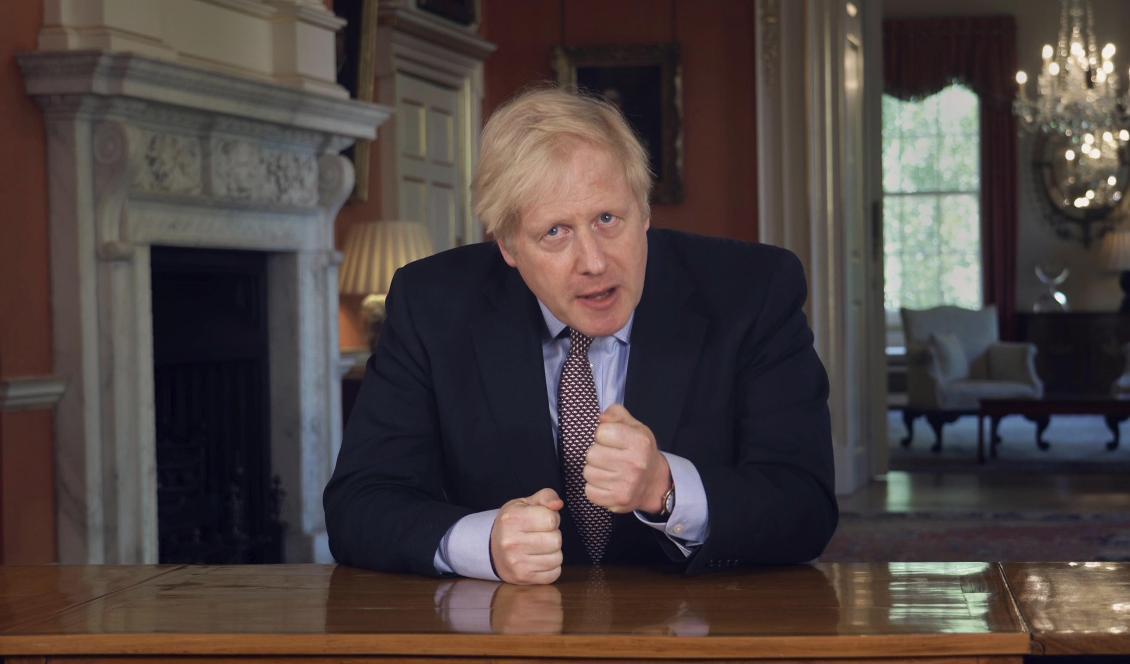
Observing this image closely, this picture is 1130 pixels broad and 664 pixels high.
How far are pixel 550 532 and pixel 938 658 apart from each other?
1.56 feet

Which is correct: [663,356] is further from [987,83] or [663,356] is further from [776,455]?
[987,83]

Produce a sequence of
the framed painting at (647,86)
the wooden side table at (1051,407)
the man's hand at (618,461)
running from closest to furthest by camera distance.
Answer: the man's hand at (618,461) < the framed painting at (647,86) < the wooden side table at (1051,407)

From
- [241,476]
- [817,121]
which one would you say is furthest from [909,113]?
[241,476]

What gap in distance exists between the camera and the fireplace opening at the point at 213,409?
4.17m

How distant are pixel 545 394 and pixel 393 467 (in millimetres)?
237

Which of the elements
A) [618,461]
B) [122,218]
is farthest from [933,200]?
[618,461]

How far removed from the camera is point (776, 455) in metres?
1.87

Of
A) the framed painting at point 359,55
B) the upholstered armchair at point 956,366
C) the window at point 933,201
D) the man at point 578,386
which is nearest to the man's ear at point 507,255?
the man at point 578,386

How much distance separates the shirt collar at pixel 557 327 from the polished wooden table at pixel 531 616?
40 centimetres

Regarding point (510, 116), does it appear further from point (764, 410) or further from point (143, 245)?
point (143, 245)

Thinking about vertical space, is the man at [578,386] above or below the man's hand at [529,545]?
above

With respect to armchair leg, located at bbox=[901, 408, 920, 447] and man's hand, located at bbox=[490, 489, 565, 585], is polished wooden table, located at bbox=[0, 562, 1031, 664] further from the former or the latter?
armchair leg, located at bbox=[901, 408, 920, 447]

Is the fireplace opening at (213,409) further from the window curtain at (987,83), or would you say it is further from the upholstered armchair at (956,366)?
the window curtain at (987,83)

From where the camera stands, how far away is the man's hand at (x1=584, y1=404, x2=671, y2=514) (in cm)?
159
